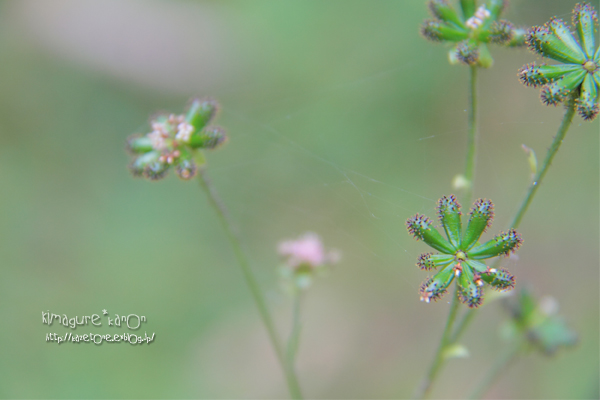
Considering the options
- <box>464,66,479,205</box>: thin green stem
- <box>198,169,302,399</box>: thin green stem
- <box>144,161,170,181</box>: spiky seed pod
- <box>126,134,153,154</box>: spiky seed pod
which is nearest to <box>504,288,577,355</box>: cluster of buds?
<box>464,66,479,205</box>: thin green stem

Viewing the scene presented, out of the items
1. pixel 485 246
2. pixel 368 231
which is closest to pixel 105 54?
pixel 368 231

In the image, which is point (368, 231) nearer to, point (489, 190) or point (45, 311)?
point (489, 190)

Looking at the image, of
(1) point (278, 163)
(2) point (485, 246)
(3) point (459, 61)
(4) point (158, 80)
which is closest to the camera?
(2) point (485, 246)

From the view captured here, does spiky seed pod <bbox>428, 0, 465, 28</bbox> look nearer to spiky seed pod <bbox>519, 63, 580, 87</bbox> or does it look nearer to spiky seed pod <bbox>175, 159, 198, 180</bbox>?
spiky seed pod <bbox>519, 63, 580, 87</bbox>

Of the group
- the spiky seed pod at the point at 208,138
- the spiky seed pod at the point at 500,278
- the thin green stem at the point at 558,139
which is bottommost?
the spiky seed pod at the point at 500,278

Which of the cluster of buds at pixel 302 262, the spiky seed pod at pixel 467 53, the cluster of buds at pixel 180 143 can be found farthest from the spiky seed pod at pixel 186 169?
the spiky seed pod at pixel 467 53

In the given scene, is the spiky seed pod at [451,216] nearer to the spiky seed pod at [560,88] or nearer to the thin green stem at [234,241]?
the spiky seed pod at [560,88]
